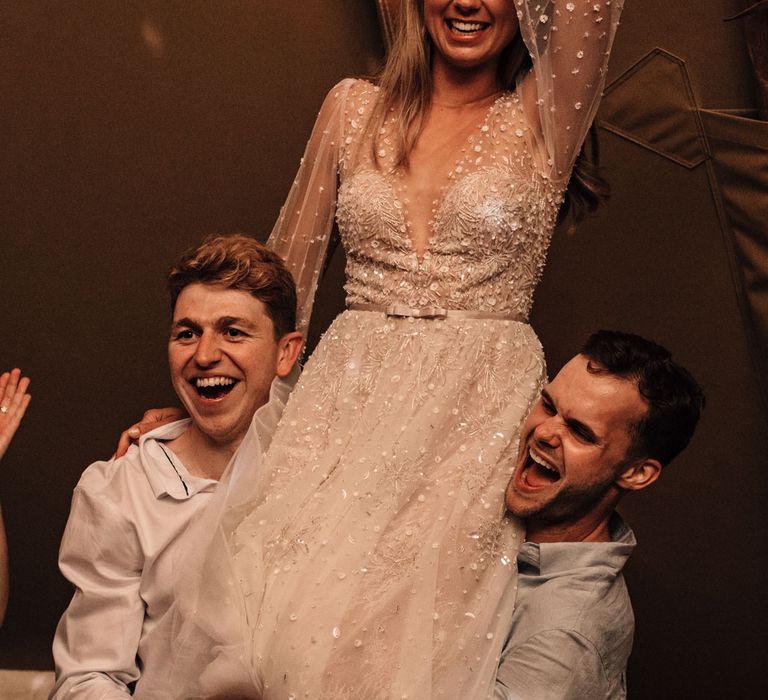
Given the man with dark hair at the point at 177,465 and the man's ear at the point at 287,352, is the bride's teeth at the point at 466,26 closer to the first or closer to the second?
the man with dark hair at the point at 177,465

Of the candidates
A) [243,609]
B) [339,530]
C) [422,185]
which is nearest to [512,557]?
[339,530]

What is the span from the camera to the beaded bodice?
244cm

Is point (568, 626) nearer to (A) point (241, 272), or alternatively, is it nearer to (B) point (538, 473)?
(B) point (538, 473)

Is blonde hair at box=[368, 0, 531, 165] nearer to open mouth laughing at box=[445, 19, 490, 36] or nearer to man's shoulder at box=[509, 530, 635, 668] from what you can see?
open mouth laughing at box=[445, 19, 490, 36]

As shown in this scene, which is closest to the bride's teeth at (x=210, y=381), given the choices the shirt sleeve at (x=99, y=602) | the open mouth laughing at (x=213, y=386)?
the open mouth laughing at (x=213, y=386)

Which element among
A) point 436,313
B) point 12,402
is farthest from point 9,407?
point 436,313

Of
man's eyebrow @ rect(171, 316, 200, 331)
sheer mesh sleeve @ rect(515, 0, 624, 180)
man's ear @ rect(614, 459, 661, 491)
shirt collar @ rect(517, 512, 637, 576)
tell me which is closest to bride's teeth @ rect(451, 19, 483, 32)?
sheer mesh sleeve @ rect(515, 0, 624, 180)

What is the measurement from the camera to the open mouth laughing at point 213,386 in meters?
2.53

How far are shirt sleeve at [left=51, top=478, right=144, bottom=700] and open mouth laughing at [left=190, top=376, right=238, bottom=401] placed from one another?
0.28 metres

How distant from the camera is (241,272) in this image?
8.45 feet

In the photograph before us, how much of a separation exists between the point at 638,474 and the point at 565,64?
2.57ft

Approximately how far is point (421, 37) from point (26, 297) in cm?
173

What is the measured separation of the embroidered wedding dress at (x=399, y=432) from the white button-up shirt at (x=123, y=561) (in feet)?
0.39

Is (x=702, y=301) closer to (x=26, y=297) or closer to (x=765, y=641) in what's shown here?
(x=765, y=641)
